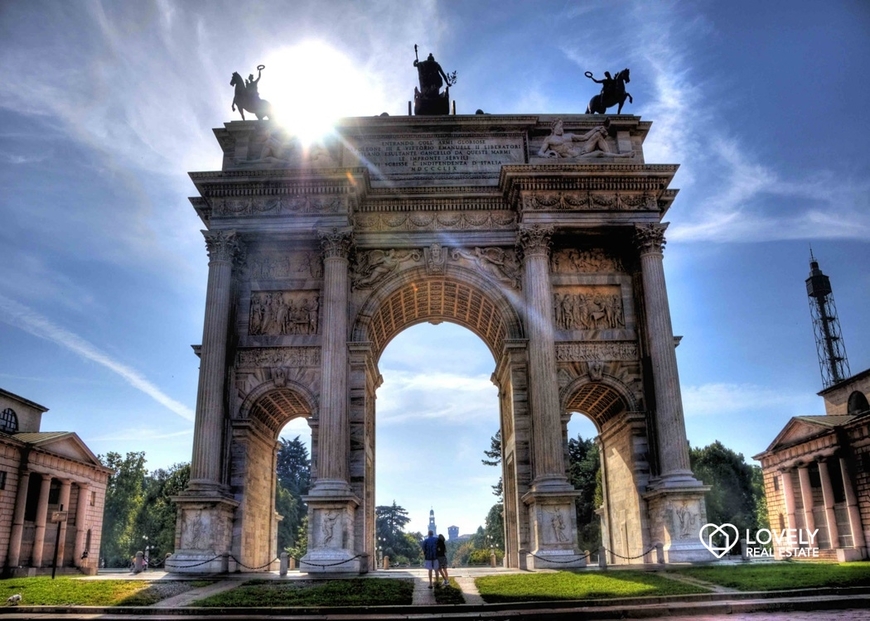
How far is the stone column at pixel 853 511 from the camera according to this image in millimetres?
36484

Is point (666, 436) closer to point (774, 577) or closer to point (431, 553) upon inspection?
point (774, 577)

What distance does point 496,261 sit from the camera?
93.7 ft

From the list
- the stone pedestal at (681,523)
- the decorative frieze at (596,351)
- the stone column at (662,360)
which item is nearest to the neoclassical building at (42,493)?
the decorative frieze at (596,351)

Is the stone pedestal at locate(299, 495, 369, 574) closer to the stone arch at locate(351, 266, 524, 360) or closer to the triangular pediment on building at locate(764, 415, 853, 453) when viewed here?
the stone arch at locate(351, 266, 524, 360)

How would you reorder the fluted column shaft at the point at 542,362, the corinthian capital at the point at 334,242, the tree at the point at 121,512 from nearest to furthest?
1. the fluted column shaft at the point at 542,362
2. the corinthian capital at the point at 334,242
3. the tree at the point at 121,512

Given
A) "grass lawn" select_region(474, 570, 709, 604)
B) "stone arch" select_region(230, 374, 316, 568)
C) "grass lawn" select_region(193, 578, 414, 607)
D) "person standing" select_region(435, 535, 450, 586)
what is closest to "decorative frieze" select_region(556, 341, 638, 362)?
"grass lawn" select_region(474, 570, 709, 604)

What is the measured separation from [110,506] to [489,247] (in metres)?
64.5

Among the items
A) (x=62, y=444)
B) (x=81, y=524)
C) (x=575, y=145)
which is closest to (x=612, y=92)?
(x=575, y=145)

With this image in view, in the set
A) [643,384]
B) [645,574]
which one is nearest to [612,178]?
[643,384]

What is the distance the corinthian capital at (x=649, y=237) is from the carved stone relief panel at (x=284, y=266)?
12485mm

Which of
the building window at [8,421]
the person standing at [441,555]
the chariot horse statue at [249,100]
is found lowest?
the person standing at [441,555]

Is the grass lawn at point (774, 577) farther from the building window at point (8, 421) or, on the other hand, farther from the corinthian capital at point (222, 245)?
the building window at point (8, 421)

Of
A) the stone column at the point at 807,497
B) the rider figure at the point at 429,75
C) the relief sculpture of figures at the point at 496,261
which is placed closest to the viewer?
the relief sculpture of figures at the point at 496,261

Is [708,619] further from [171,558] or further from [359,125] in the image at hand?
[359,125]
